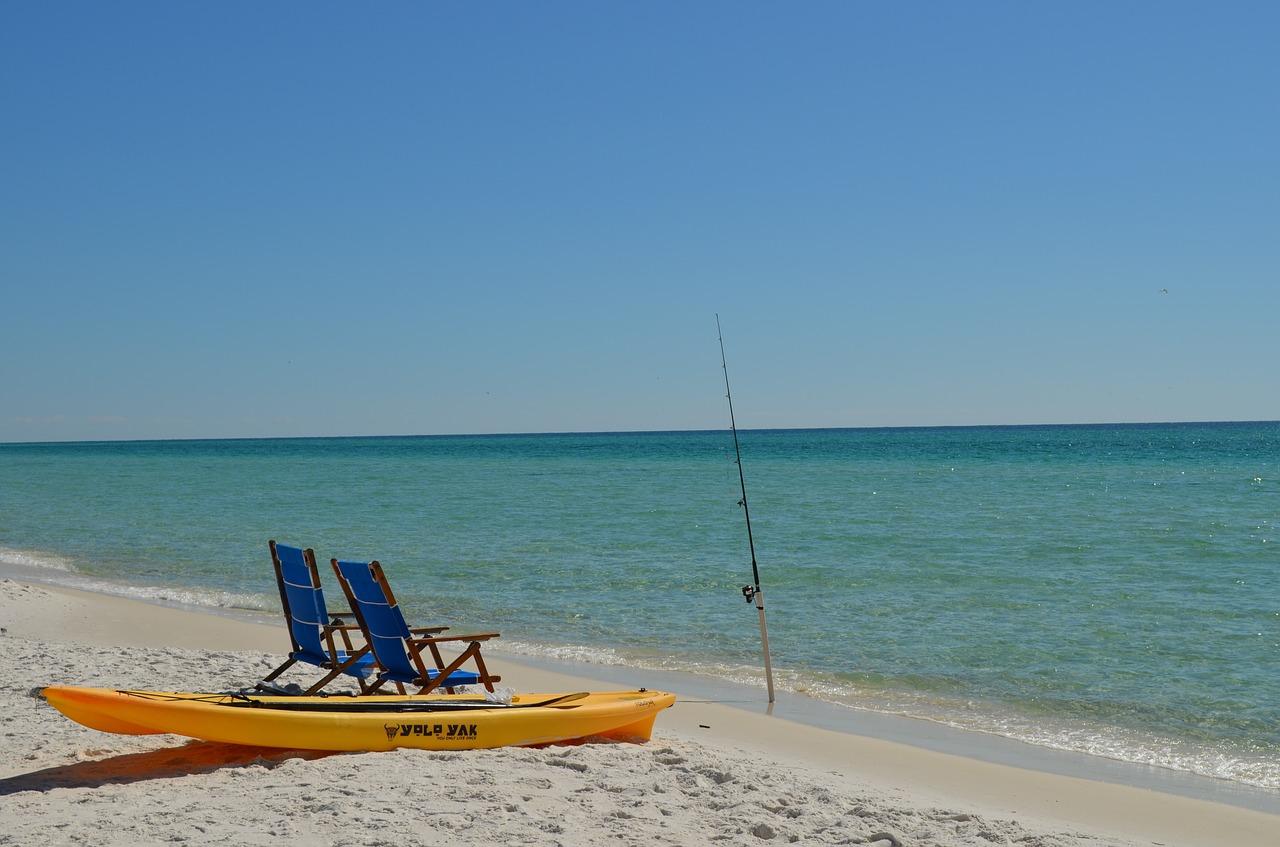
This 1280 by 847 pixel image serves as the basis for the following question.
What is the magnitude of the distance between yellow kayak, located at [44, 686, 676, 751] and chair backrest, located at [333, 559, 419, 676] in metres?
0.24

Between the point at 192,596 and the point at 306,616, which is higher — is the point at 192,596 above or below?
below

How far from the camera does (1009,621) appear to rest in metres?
11.1

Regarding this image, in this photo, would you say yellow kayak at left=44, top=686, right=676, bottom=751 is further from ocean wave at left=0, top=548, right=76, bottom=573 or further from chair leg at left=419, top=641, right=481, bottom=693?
ocean wave at left=0, top=548, right=76, bottom=573

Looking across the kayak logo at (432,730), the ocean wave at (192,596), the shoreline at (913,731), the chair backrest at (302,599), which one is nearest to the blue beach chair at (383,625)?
the chair backrest at (302,599)

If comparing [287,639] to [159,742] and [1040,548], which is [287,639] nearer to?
[159,742]

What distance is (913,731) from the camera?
7473 mm

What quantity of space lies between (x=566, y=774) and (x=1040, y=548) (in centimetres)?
1340

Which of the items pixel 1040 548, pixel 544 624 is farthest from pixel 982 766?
pixel 1040 548

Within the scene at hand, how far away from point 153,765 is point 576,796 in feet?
7.47

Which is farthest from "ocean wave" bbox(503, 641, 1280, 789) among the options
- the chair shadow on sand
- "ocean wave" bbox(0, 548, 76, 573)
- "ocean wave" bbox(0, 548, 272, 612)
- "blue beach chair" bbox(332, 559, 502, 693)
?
"ocean wave" bbox(0, 548, 76, 573)

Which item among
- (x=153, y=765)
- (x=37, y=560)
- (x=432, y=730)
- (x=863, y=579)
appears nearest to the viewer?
(x=153, y=765)

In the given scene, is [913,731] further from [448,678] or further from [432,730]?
[432,730]

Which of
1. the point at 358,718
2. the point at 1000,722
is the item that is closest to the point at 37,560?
the point at 358,718

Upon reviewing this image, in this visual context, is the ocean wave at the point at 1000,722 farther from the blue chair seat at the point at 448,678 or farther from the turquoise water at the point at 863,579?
the blue chair seat at the point at 448,678
